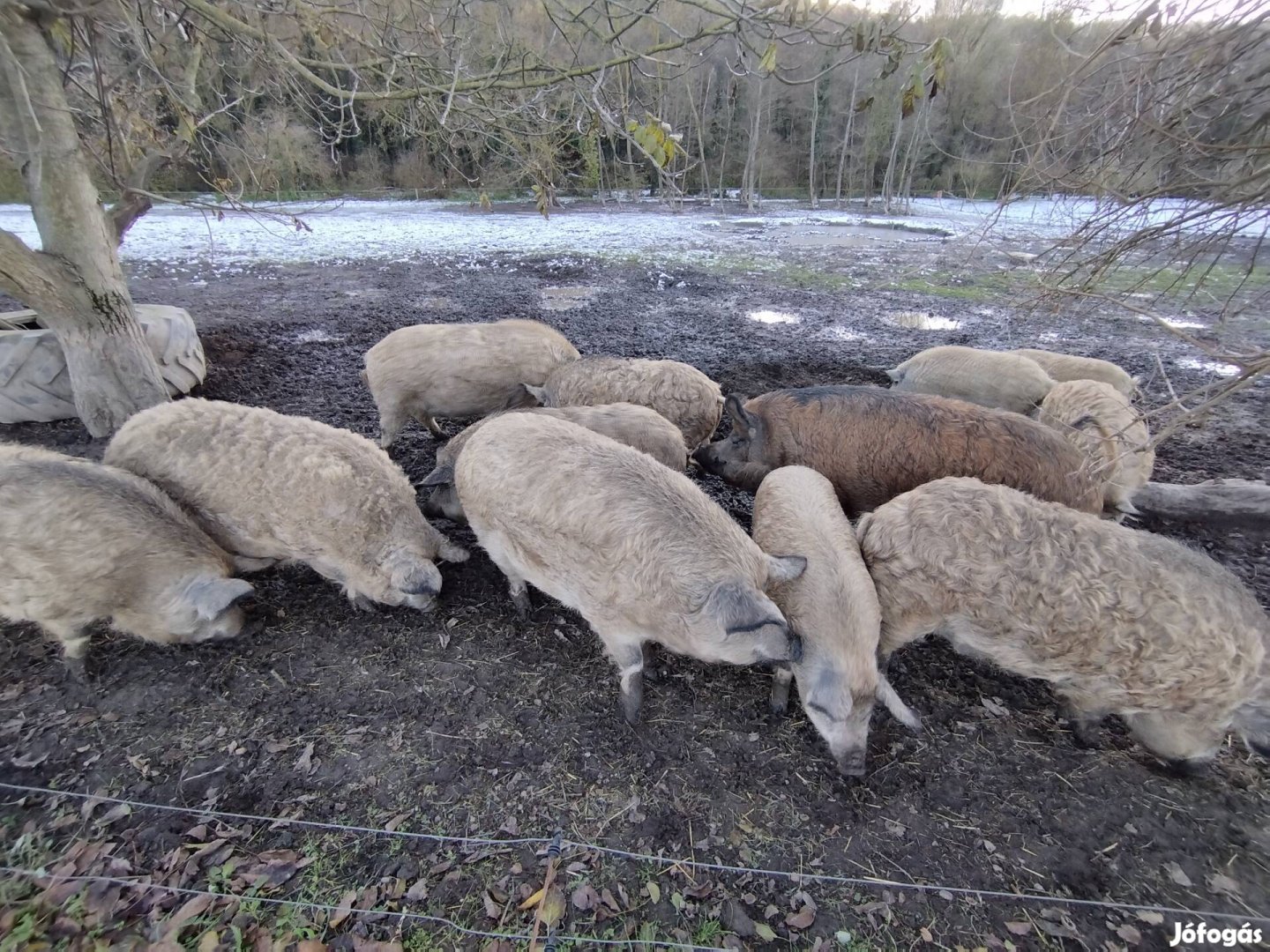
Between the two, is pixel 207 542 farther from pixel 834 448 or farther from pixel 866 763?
pixel 834 448

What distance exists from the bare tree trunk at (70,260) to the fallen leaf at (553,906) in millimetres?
6403

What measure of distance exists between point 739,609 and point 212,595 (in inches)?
126

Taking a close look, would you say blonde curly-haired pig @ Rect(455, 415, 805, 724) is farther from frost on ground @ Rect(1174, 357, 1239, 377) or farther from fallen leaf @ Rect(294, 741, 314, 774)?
frost on ground @ Rect(1174, 357, 1239, 377)

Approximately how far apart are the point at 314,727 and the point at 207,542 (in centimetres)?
148

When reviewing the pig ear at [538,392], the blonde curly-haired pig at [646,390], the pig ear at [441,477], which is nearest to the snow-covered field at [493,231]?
the pig ear at [538,392]

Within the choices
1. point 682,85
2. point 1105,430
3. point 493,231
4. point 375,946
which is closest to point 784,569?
point 375,946

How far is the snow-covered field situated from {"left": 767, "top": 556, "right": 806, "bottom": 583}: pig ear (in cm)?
1029

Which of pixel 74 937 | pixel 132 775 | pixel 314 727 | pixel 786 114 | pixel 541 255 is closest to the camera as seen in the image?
pixel 74 937

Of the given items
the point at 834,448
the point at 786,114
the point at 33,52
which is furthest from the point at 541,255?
the point at 786,114

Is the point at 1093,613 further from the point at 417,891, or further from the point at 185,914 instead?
the point at 185,914

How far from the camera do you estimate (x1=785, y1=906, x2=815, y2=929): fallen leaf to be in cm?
267

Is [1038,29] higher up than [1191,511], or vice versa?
[1038,29]

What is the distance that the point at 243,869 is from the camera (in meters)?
2.77

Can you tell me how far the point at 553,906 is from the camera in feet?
8.87
